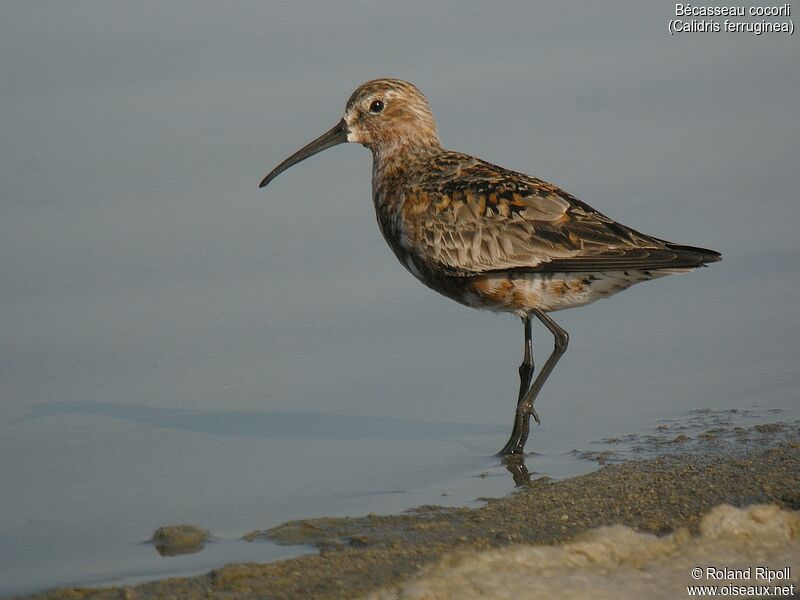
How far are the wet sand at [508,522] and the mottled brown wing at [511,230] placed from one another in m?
1.31

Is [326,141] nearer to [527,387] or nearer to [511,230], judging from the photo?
[511,230]

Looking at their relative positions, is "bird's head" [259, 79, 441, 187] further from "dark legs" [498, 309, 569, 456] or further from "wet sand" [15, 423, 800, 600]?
"wet sand" [15, 423, 800, 600]

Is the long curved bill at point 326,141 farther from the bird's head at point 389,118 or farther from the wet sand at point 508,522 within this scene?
the wet sand at point 508,522

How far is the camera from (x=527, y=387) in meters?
8.95

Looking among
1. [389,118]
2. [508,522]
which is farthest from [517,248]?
[508,522]

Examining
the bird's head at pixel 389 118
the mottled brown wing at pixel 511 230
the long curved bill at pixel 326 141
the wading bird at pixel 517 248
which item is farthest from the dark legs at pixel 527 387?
the long curved bill at pixel 326 141

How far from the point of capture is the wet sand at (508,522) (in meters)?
6.23

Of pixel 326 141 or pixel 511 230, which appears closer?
pixel 511 230

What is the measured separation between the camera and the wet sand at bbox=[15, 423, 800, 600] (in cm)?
623

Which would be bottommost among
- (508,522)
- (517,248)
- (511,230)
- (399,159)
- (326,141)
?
(508,522)

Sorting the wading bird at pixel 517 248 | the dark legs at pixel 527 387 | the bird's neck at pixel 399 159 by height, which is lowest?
the dark legs at pixel 527 387

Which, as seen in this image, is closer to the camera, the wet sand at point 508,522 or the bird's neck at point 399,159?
the wet sand at point 508,522

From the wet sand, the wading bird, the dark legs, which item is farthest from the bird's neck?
the wet sand

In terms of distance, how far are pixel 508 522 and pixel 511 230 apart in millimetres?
2418
